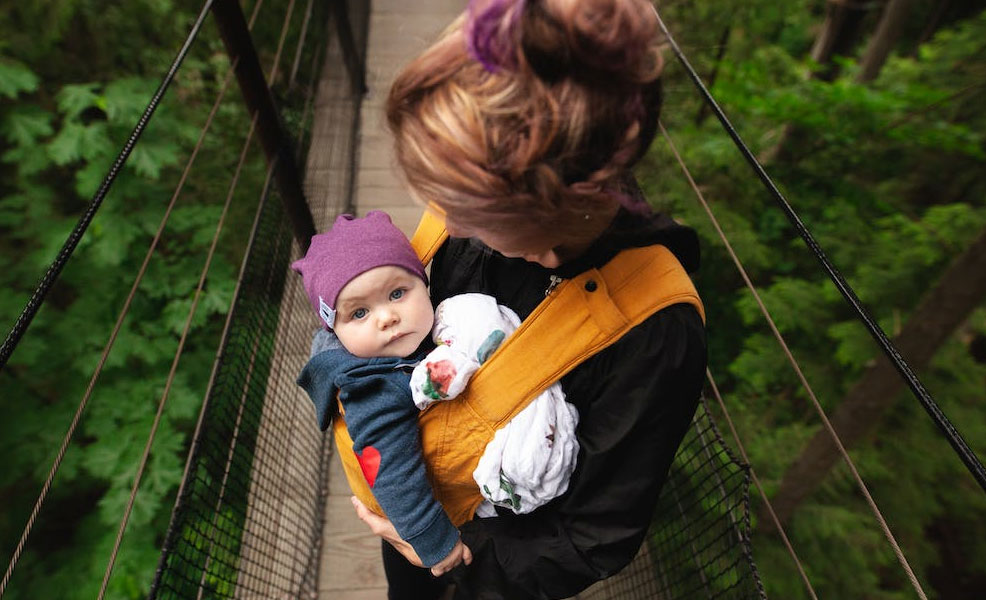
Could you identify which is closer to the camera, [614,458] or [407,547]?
[614,458]

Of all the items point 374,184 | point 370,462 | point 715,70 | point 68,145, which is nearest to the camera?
point 370,462

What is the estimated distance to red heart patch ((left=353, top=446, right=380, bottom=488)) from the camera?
897 millimetres

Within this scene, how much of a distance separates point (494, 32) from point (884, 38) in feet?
15.6

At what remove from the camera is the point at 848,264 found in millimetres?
2746

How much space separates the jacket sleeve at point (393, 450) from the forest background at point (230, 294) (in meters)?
1.58

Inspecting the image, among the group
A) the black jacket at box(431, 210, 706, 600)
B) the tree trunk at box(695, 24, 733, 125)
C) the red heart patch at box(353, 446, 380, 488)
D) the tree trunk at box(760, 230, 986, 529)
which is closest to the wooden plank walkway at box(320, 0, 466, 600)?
the black jacket at box(431, 210, 706, 600)

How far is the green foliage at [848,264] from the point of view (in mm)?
2371

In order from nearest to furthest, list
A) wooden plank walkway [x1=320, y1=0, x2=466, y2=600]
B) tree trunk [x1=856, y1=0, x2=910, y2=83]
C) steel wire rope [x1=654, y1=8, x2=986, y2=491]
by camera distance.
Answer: steel wire rope [x1=654, y1=8, x2=986, y2=491] → wooden plank walkway [x1=320, y1=0, x2=466, y2=600] → tree trunk [x1=856, y1=0, x2=910, y2=83]

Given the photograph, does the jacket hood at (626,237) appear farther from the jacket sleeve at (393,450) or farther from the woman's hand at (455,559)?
the woman's hand at (455,559)

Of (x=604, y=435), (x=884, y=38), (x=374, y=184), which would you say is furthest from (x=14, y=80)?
(x=884, y=38)

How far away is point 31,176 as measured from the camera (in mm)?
2594

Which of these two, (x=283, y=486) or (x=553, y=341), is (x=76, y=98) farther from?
(x=553, y=341)

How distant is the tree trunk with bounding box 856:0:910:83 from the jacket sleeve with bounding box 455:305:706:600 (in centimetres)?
441

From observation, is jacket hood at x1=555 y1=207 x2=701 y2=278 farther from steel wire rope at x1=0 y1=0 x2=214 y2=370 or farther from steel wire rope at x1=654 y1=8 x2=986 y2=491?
steel wire rope at x1=0 y1=0 x2=214 y2=370
